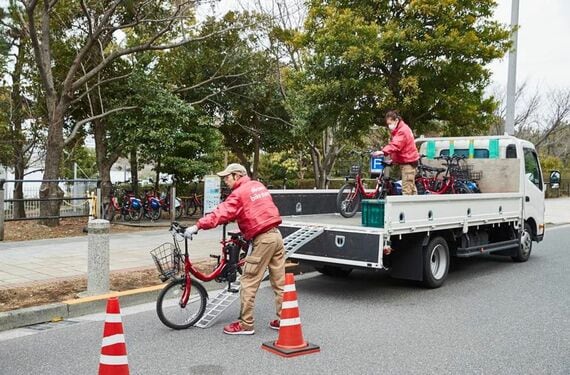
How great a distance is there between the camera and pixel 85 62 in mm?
17219

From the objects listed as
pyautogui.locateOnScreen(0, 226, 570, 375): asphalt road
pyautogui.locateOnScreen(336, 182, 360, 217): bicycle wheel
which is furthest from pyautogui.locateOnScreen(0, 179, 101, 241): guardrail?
pyautogui.locateOnScreen(0, 226, 570, 375): asphalt road

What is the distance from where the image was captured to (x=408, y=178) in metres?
9.03

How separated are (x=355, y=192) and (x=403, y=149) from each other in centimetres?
139

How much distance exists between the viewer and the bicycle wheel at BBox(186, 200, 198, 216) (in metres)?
20.0

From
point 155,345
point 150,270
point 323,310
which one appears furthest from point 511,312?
point 150,270

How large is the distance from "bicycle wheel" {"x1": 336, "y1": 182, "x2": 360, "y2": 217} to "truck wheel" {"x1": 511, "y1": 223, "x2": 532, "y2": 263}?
11.0 feet

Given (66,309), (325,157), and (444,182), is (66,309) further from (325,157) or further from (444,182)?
(325,157)

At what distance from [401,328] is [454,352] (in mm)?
888

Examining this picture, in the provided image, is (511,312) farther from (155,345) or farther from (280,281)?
(155,345)

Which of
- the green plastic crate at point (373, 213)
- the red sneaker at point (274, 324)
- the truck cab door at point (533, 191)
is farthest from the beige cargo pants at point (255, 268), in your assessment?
the truck cab door at point (533, 191)

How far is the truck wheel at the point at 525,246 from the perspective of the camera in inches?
425

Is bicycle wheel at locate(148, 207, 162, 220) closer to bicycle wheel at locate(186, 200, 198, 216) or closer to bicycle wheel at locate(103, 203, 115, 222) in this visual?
bicycle wheel at locate(103, 203, 115, 222)

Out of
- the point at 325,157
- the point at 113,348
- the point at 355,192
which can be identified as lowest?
the point at 113,348

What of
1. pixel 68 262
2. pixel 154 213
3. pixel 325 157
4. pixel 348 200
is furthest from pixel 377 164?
pixel 325 157
